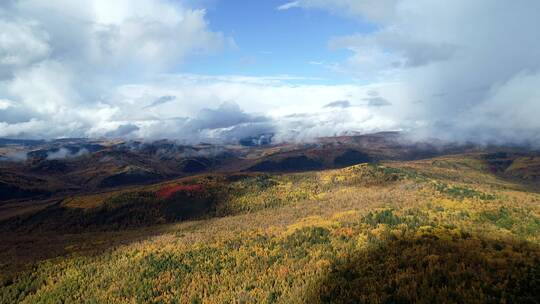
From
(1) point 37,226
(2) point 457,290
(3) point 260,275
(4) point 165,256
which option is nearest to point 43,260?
(4) point 165,256

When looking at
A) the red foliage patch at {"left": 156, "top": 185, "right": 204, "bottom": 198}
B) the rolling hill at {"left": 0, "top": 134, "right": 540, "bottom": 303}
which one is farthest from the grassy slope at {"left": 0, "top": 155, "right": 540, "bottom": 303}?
the red foliage patch at {"left": 156, "top": 185, "right": 204, "bottom": 198}

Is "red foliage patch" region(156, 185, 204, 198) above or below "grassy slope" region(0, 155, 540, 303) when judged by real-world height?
below

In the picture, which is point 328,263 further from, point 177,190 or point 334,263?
point 177,190

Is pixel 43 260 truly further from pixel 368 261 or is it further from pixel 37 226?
pixel 37 226

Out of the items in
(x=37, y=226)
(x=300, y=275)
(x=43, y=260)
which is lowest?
(x=37, y=226)

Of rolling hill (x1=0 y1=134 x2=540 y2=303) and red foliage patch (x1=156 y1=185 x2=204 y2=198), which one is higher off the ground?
rolling hill (x1=0 y1=134 x2=540 y2=303)

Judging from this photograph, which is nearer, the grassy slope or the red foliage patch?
the grassy slope

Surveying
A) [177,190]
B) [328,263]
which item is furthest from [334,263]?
[177,190]

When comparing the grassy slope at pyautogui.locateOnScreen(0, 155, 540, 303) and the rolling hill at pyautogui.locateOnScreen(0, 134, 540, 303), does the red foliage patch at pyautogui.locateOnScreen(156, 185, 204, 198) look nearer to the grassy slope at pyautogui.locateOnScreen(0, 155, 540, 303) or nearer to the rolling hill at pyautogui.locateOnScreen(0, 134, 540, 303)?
the rolling hill at pyautogui.locateOnScreen(0, 134, 540, 303)
